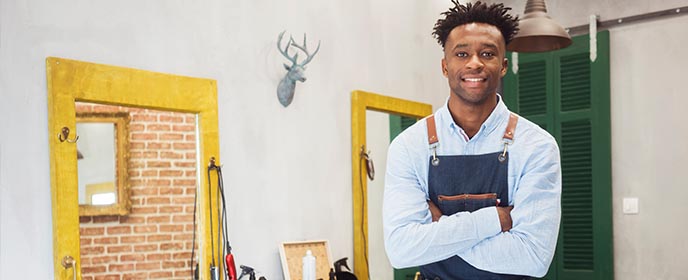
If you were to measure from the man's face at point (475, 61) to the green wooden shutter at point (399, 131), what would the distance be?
8.03ft

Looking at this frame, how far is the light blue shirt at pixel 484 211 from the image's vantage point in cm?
182

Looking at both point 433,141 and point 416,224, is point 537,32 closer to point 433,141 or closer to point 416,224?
point 433,141

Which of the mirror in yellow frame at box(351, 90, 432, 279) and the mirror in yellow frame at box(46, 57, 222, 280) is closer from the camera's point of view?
the mirror in yellow frame at box(46, 57, 222, 280)

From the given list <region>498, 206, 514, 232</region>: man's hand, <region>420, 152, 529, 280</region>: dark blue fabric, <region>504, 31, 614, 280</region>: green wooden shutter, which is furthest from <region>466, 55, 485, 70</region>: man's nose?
<region>504, 31, 614, 280</region>: green wooden shutter

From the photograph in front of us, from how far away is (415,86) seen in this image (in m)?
4.84

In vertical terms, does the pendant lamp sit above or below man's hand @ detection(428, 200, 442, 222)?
above

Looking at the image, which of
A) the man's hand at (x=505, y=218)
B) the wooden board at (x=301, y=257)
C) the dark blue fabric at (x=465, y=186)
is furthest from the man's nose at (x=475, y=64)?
the wooden board at (x=301, y=257)

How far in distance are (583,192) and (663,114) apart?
765 mm

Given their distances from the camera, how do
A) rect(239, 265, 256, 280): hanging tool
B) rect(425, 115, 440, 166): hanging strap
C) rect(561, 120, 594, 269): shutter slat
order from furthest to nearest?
rect(561, 120, 594, 269): shutter slat → rect(239, 265, 256, 280): hanging tool → rect(425, 115, 440, 166): hanging strap

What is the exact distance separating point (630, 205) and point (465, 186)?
3566mm

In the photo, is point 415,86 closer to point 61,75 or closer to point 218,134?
point 218,134

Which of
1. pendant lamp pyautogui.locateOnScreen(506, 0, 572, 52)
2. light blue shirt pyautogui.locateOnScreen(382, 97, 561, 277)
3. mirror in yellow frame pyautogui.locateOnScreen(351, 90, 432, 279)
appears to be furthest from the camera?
mirror in yellow frame pyautogui.locateOnScreen(351, 90, 432, 279)

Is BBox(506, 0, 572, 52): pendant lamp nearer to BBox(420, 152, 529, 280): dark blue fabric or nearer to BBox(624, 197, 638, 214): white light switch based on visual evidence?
BBox(420, 152, 529, 280): dark blue fabric

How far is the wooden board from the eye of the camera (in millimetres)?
3576
